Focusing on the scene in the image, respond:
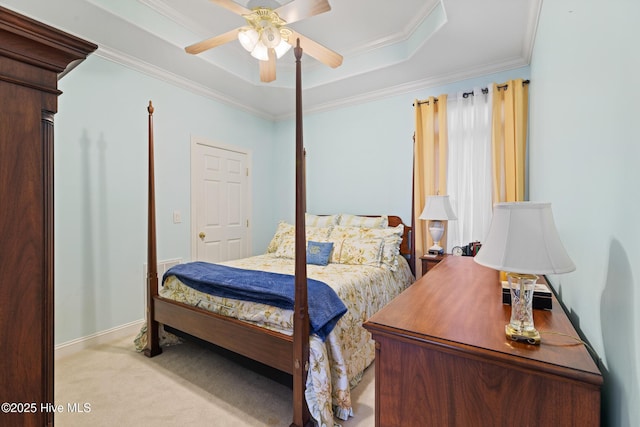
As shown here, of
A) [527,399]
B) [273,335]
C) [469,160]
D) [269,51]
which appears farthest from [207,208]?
[527,399]

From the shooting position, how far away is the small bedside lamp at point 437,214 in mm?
2719

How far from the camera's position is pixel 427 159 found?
10.4 ft

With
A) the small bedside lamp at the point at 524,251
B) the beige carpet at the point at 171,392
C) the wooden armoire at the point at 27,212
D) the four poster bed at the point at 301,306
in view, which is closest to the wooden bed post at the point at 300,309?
the four poster bed at the point at 301,306

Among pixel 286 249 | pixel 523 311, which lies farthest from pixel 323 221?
pixel 523 311

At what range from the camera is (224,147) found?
148 inches

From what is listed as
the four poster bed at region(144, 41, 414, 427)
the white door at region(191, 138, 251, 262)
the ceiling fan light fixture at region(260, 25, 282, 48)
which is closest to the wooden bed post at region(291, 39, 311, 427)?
the four poster bed at region(144, 41, 414, 427)

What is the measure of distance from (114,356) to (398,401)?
2.44m

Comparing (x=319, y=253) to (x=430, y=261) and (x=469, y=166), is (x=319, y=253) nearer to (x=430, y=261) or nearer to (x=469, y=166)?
(x=430, y=261)

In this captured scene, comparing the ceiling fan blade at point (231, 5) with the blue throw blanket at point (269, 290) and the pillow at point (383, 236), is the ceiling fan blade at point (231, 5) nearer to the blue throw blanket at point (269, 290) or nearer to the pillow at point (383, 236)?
the blue throw blanket at point (269, 290)

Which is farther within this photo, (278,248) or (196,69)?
(278,248)

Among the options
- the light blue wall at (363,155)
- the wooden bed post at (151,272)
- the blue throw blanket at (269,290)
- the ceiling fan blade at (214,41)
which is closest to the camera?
the blue throw blanket at (269,290)

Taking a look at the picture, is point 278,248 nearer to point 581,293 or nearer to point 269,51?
point 269,51

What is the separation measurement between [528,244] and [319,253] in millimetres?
2143

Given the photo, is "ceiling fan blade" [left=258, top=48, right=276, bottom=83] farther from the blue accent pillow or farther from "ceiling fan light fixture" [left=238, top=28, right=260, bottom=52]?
the blue accent pillow
